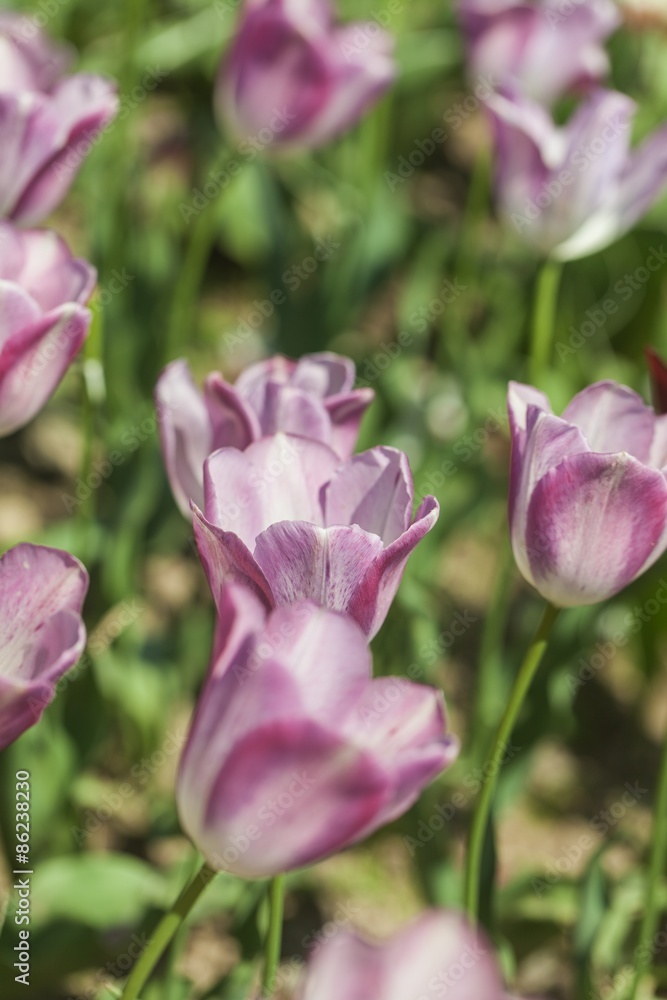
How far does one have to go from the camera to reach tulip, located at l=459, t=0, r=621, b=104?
165 centimetres

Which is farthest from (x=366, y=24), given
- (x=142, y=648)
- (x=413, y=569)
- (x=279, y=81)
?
(x=142, y=648)

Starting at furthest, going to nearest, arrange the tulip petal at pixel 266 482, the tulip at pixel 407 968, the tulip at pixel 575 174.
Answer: the tulip at pixel 575 174 < the tulip petal at pixel 266 482 < the tulip at pixel 407 968

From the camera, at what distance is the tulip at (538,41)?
1651 mm

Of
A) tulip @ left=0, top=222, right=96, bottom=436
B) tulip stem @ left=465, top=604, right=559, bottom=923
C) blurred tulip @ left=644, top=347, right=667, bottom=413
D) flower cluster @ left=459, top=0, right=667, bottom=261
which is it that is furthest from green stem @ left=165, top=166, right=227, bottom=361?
tulip stem @ left=465, top=604, right=559, bottom=923

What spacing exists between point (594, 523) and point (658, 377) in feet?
0.54

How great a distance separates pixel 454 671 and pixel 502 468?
0.35m

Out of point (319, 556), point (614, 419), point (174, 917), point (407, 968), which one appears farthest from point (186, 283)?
point (407, 968)

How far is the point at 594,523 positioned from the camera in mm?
777

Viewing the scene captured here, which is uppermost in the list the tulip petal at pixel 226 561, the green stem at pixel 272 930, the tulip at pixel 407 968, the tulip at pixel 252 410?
the tulip petal at pixel 226 561

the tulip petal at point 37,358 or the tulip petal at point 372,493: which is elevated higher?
the tulip petal at point 37,358

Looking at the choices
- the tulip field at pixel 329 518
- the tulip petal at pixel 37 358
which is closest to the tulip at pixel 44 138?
the tulip field at pixel 329 518

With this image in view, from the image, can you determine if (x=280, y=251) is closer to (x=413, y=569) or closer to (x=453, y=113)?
(x=413, y=569)

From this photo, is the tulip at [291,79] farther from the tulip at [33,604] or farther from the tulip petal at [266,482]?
the tulip at [33,604]

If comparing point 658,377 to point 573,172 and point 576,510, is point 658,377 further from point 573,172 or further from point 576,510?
point 573,172
